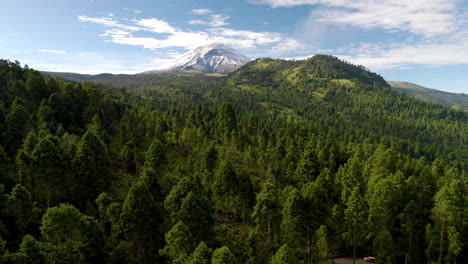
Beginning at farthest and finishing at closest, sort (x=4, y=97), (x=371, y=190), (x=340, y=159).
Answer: (x=340, y=159)
(x=4, y=97)
(x=371, y=190)

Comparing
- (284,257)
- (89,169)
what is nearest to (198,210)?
(284,257)

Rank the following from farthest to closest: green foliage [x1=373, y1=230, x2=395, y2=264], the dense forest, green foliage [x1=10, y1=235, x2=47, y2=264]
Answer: green foliage [x1=373, y1=230, x2=395, y2=264]
the dense forest
green foliage [x1=10, y1=235, x2=47, y2=264]

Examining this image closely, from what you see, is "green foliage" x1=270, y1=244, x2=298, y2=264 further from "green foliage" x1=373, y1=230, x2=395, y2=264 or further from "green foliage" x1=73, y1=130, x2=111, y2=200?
"green foliage" x1=73, y1=130, x2=111, y2=200

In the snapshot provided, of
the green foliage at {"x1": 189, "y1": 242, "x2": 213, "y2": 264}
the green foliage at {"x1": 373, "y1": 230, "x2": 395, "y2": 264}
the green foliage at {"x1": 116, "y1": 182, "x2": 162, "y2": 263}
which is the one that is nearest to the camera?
the green foliage at {"x1": 189, "y1": 242, "x2": 213, "y2": 264}

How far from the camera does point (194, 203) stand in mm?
37188

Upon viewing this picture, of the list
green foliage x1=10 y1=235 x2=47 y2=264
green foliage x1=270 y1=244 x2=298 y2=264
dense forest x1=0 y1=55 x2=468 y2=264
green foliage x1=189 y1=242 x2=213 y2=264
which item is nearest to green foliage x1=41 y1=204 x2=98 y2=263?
dense forest x1=0 y1=55 x2=468 y2=264

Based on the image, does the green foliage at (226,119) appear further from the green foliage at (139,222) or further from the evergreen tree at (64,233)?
the evergreen tree at (64,233)

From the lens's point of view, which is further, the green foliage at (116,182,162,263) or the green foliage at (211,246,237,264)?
the green foliage at (116,182,162,263)

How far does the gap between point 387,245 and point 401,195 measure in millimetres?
14592

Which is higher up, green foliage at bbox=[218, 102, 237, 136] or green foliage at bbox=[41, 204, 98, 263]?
green foliage at bbox=[218, 102, 237, 136]

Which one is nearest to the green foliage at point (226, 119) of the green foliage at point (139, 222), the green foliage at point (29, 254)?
the green foliage at point (139, 222)

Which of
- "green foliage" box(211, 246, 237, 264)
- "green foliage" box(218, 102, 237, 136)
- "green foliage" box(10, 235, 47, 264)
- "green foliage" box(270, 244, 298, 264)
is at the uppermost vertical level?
"green foliage" box(218, 102, 237, 136)

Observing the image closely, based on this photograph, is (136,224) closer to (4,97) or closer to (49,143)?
(49,143)

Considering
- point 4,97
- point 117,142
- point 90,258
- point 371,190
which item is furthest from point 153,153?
point 4,97
